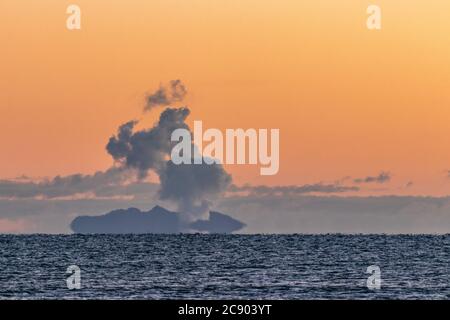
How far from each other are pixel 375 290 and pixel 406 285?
10.3 metres

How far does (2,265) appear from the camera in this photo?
124 meters

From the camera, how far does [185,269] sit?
11131 cm

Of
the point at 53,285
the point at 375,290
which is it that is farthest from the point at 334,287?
the point at 53,285

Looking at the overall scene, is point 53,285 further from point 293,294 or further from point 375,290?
point 375,290
